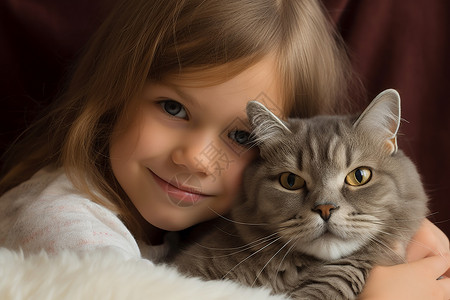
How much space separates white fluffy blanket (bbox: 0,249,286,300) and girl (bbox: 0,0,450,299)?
17 cm

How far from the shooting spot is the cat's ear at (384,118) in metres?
1.26

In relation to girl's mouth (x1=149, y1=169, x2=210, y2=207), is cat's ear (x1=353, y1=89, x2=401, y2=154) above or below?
above

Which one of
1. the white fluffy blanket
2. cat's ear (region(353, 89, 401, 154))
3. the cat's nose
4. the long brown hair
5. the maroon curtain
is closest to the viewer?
the white fluffy blanket

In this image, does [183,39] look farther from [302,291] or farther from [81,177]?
[302,291]

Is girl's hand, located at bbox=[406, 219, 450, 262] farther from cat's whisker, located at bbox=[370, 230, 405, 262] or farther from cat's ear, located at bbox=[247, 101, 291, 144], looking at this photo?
cat's ear, located at bbox=[247, 101, 291, 144]

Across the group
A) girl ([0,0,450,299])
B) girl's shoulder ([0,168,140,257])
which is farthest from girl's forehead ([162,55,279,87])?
girl's shoulder ([0,168,140,257])

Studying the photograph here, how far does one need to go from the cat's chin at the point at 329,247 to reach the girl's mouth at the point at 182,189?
35cm

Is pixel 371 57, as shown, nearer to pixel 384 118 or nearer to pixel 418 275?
pixel 384 118

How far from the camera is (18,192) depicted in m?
1.56

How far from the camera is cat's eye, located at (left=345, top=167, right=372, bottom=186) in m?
1.24

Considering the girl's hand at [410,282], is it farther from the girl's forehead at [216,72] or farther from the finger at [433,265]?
the girl's forehead at [216,72]

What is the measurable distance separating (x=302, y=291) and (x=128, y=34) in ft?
2.64

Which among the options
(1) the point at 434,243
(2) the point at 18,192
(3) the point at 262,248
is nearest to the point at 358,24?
(1) the point at 434,243

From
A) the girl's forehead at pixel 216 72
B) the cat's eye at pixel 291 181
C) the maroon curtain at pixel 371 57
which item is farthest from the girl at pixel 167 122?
the maroon curtain at pixel 371 57
